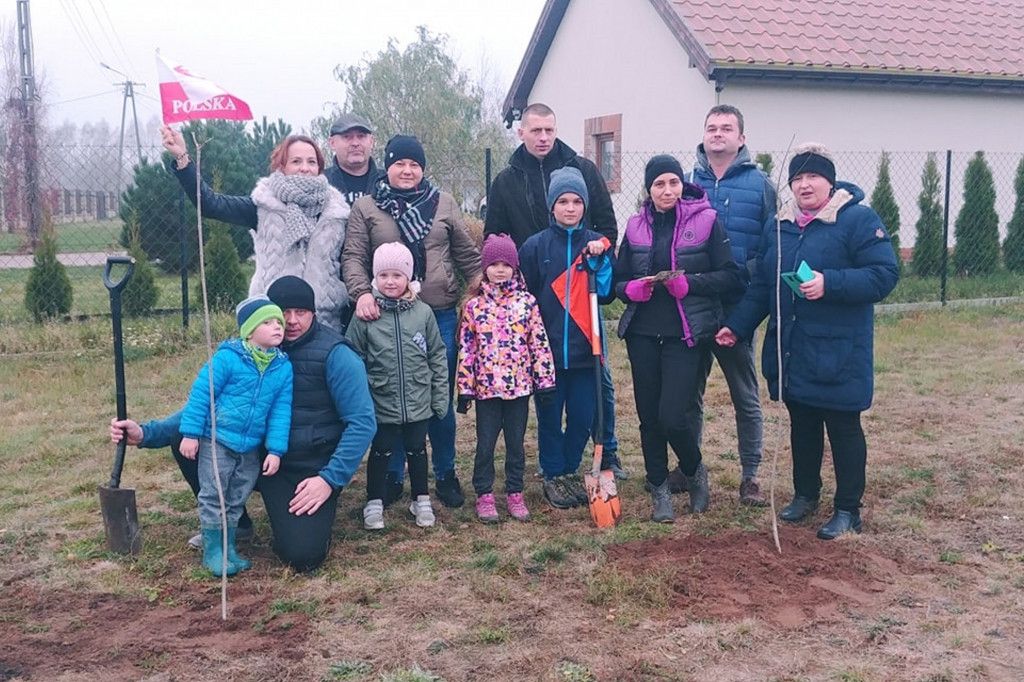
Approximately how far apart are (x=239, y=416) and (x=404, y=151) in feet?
4.87

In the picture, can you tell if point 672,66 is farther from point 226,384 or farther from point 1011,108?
point 226,384

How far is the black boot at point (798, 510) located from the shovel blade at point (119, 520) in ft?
9.98

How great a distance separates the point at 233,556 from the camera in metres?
4.13

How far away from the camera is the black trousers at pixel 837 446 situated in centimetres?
440

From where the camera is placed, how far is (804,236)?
433 cm

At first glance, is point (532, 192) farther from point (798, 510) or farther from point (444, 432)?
point (798, 510)

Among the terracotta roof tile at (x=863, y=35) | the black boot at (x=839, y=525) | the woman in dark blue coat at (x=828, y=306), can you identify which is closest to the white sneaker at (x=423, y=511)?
the woman in dark blue coat at (x=828, y=306)

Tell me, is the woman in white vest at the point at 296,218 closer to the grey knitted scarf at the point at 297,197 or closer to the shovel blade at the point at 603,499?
the grey knitted scarf at the point at 297,197

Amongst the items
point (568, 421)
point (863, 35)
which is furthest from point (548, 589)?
point (863, 35)

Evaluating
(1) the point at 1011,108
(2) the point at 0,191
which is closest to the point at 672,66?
(1) the point at 1011,108

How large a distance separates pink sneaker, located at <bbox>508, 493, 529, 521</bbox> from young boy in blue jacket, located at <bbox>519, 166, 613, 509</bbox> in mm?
209

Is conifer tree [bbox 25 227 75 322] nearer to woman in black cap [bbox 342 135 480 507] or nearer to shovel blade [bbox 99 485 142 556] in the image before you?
shovel blade [bbox 99 485 142 556]

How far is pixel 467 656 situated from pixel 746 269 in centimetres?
237

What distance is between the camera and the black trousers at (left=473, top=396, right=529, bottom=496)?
15.7ft
